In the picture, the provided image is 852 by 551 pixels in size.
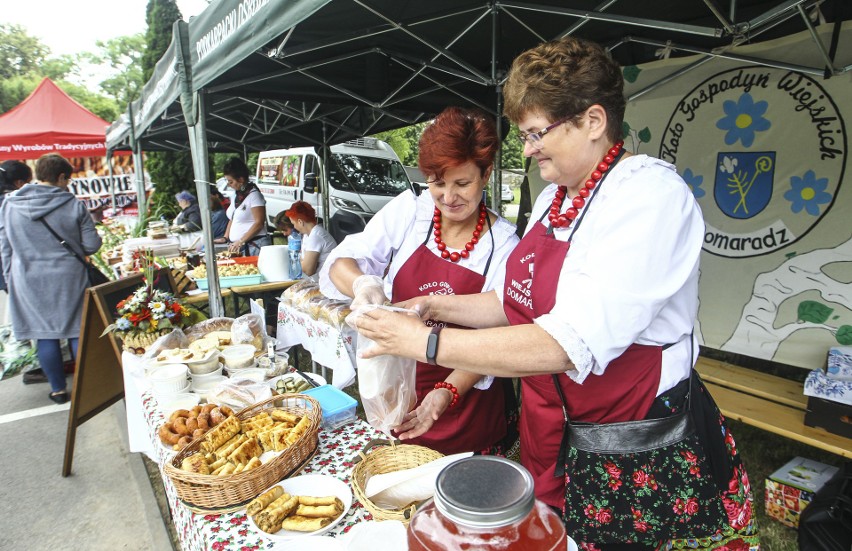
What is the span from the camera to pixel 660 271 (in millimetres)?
971

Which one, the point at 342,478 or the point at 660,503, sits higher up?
the point at 660,503

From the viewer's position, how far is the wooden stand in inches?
118

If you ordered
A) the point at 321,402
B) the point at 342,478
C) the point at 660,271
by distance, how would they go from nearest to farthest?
the point at 660,271 < the point at 342,478 < the point at 321,402

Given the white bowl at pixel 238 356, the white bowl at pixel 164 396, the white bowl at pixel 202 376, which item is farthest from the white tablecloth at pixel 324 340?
the white bowl at pixel 164 396

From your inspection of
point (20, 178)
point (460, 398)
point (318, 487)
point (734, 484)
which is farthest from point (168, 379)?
point (20, 178)

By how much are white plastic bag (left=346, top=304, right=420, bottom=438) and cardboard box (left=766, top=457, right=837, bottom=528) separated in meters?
2.51

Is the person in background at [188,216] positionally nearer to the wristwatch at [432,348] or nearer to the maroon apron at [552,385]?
the maroon apron at [552,385]

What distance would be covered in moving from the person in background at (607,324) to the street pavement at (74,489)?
254 centimetres

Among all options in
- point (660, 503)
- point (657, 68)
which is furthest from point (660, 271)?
point (657, 68)

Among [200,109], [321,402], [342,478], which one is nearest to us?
[342,478]

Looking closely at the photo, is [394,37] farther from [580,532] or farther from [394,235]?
[580,532]

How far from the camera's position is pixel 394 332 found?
1.14 metres

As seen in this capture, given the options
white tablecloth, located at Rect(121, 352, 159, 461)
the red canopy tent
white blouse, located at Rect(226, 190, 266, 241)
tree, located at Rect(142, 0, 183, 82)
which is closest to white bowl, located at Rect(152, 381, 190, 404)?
white tablecloth, located at Rect(121, 352, 159, 461)

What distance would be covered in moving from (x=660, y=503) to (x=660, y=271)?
56cm
